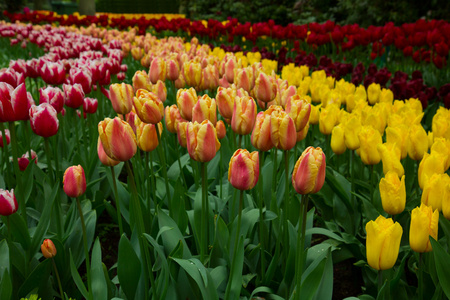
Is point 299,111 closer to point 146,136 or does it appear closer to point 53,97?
point 146,136

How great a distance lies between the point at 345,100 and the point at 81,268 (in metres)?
1.99

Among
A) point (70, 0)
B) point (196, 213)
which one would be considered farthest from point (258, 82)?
point (70, 0)

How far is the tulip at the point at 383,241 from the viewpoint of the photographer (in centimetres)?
129

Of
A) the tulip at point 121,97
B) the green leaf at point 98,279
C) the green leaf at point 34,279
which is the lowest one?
the green leaf at point 34,279

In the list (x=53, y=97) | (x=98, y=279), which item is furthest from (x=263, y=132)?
(x=53, y=97)

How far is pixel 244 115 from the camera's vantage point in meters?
1.63

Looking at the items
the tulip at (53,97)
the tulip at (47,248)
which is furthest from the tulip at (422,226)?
the tulip at (53,97)

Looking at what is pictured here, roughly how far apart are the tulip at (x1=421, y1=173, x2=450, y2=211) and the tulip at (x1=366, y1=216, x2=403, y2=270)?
0.82 ft

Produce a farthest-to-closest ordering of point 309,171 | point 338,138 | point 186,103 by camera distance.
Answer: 1. point 338,138
2. point 186,103
3. point 309,171

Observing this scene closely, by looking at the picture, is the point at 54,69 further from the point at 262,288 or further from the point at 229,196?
the point at 262,288

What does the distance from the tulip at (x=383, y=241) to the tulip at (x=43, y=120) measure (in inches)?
47.7

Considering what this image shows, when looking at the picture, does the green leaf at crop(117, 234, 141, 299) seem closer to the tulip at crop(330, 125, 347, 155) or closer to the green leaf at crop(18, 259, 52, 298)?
the green leaf at crop(18, 259, 52, 298)

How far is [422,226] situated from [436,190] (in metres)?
0.18

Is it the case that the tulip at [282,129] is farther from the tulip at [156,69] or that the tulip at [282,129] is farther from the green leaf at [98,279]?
the tulip at [156,69]
